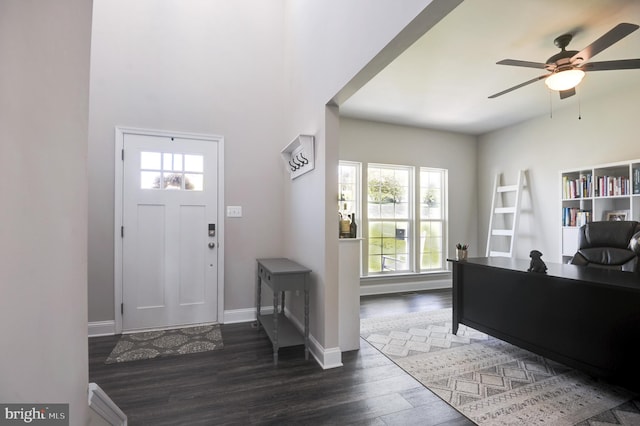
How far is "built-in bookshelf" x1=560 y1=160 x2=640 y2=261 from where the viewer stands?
134 inches

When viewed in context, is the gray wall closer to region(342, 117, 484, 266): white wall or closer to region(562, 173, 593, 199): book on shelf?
region(342, 117, 484, 266): white wall

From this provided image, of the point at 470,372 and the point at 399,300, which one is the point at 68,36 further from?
the point at 399,300

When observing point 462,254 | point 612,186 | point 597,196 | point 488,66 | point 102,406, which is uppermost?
point 488,66

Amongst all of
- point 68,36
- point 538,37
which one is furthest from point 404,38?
point 538,37

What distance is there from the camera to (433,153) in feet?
17.3

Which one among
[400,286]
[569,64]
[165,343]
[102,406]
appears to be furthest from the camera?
[400,286]

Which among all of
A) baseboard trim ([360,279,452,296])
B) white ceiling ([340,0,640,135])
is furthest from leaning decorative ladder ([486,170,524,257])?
white ceiling ([340,0,640,135])

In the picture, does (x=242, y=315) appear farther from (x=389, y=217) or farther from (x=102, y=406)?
(x=389, y=217)

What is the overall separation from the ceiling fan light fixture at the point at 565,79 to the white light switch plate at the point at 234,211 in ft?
11.1

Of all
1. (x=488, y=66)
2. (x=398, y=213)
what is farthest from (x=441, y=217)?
(x=488, y=66)

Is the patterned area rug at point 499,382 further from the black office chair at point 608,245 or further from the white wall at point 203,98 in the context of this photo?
the white wall at point 203,98

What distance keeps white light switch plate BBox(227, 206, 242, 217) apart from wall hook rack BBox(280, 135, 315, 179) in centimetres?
78

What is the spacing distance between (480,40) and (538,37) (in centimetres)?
47

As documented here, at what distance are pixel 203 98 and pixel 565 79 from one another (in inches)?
143
